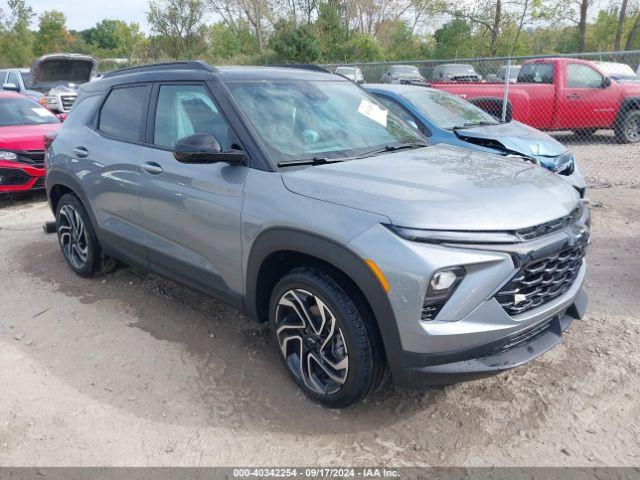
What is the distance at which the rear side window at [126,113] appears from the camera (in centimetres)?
398

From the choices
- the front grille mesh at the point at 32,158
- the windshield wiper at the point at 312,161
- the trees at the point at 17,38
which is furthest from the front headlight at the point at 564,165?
the trees at the point at 17,38

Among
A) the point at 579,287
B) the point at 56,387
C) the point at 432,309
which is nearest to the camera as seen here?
the point at 432,309

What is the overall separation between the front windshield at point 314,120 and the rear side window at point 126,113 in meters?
0.95

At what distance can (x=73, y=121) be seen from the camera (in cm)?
479

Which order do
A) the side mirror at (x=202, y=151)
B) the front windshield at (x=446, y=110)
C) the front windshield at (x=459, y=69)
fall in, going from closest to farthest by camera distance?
the side mirror at (x=202, y=151)
the front windshield at (x=446, y=110)
the front windshield at (x=459, y=69)

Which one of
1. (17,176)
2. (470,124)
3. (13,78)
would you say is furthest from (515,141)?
(13,78)

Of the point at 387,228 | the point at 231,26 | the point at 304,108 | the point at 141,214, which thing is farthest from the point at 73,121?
the point at 231,26

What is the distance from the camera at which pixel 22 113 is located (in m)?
8.77

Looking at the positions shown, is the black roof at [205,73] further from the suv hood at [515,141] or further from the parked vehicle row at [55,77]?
the parked vehicle row at [55,77]

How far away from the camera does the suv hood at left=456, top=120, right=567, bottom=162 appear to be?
20.5 feet

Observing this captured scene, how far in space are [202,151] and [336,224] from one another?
3.00 feet

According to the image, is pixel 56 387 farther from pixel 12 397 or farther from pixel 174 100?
pixel 174 100

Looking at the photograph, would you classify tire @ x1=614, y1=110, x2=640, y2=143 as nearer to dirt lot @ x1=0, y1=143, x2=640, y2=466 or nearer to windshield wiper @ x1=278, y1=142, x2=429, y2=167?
dirt lot @ x1=0, y1=143, x2=640, y2=466

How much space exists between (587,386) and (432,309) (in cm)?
135
